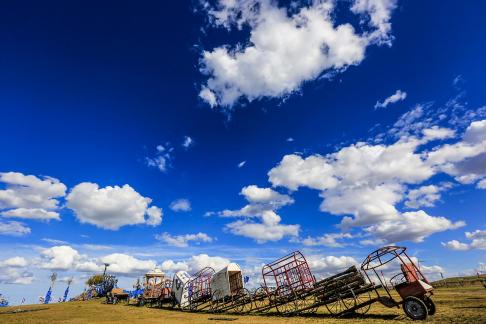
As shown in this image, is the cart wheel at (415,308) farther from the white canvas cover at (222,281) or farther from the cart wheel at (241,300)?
the white canvas cover at (222,281)

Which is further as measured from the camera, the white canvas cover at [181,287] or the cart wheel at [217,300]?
the white canvas cover at [181,287]

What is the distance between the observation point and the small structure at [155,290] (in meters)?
33.0

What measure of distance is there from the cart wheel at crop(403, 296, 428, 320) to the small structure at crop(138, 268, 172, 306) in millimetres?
26363

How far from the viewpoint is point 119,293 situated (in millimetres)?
40531

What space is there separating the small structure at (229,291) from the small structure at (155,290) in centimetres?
1090

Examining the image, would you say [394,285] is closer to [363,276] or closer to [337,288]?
[363,276]

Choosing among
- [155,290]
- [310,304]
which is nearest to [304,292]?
[310,304]

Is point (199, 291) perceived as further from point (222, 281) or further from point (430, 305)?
point (430, 305)

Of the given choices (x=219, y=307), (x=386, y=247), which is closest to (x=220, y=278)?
(x=219, y=307)

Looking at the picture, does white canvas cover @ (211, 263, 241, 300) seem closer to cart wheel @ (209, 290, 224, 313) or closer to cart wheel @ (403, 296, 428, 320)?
cart wheel @ (209, 290, 224, 313)

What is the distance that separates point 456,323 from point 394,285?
9.42 ft

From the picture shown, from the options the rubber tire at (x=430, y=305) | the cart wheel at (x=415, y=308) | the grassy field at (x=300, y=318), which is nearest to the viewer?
the cart wheel at (x=415, y=308)

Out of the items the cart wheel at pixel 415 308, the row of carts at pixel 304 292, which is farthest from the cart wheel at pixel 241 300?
the cart wheel at pixel 415 308

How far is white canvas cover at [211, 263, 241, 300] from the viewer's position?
76.4ft
